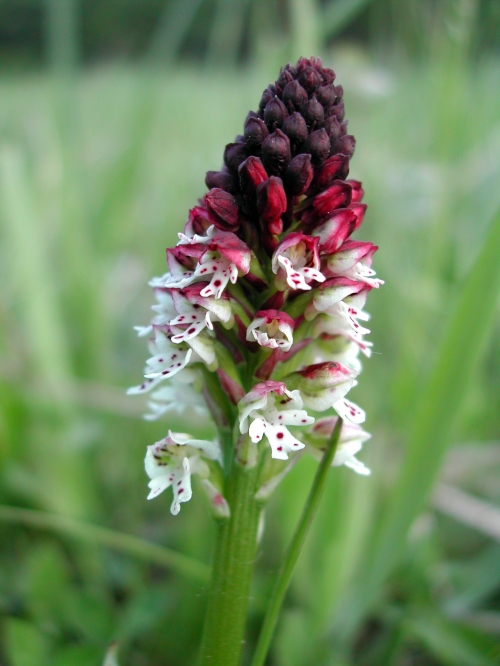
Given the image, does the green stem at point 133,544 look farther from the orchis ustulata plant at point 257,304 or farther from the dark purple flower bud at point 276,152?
the dark purple flower bud at point 276,152

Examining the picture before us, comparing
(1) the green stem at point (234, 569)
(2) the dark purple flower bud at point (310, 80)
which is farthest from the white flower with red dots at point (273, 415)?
(2) the dark purple flower bud at point (310, 80)

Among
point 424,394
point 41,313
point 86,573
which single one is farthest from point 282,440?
point 41,313

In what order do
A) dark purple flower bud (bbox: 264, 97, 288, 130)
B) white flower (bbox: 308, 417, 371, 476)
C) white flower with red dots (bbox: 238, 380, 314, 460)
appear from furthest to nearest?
white flower (bbox: 308, 417, 371, 476), dark purple flower bud (bbox: 264, 97, 288, 130), white flower with red dots (bbox: 238, 380, 314, 460)

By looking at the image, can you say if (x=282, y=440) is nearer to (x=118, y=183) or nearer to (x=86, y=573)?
(x=86, y=573)

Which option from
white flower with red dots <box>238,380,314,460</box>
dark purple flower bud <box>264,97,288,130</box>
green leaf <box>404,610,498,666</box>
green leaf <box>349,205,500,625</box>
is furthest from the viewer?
green leaf <box>404,610,498,666</box>

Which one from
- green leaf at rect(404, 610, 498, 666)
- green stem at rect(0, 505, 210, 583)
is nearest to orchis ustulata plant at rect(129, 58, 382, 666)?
green stem at rect(0, 505, 210, 583)

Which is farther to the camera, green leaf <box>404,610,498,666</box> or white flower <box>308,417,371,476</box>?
green leaf <box>404,610,498,666</box>

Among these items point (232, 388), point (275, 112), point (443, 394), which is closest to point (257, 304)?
point (232, 388)

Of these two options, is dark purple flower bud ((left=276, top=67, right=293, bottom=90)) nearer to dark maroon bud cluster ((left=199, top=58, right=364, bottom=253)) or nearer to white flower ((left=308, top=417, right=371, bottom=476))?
dark maroon bud cluster ((left=199, top=58, right=364, bottom=253))
